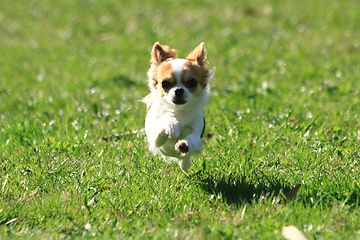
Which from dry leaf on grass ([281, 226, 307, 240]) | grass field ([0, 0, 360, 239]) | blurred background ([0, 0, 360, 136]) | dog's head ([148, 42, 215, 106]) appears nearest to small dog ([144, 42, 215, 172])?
dog's head ([148, 42, 215, 106])

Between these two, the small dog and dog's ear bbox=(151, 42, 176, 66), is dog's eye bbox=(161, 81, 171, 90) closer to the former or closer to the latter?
the small dog

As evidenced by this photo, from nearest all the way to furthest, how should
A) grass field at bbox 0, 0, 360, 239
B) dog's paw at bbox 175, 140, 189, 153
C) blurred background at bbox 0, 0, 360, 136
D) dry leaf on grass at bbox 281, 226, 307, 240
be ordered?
dry leaf on grass at bbox 281, 226, 307, 240
grass field at bbox 0, 0, 360, 239
dog's paw at bbox 175, 140, 189, 153
blurred background at bbox 0, 0, 360, 136

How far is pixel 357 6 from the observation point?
11.6m

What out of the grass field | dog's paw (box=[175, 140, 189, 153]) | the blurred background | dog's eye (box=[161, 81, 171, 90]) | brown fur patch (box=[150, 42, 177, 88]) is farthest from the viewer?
the blurred background

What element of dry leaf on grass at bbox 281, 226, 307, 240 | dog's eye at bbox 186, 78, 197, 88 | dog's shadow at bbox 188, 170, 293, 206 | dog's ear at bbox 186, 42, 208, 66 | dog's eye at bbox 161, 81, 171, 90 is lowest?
dog's shadow at bbox 188, 170, 293, 206

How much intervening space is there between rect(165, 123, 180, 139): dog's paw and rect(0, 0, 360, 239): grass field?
A: 50 cm

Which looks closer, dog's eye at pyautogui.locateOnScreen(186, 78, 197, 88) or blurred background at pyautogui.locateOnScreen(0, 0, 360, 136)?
dog's eye at pyautogui.locateOnScreen(186, 78, 197, 88)

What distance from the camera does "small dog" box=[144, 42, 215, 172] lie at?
3799mm

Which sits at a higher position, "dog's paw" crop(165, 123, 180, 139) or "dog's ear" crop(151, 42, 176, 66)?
"dog's ear" crop(151, 42, 176, 66)

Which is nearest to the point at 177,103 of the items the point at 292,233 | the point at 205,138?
the point at 292,233

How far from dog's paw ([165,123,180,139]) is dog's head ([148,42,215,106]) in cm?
20

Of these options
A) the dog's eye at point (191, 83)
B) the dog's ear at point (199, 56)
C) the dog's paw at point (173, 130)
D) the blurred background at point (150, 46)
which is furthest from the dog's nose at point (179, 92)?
the blurred background at point (150, 46)

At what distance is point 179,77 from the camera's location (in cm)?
379

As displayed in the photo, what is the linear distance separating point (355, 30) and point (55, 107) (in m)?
7.00
